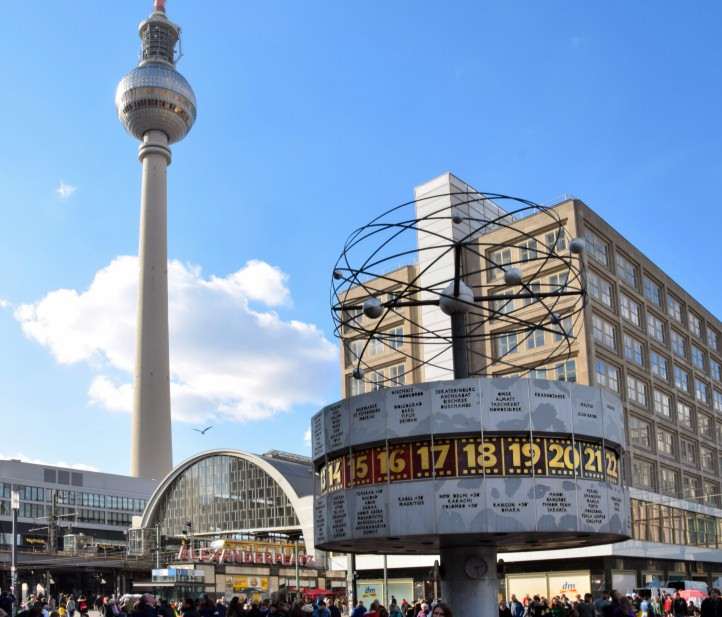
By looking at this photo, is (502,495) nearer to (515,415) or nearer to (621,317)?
(515,415)

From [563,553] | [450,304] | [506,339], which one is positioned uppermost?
[506,339]

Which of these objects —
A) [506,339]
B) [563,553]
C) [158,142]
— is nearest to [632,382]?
[506,339]

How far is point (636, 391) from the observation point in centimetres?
7069

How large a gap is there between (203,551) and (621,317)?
3804 centimetres

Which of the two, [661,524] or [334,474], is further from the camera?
[661,524]

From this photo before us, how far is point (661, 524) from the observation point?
227 ft

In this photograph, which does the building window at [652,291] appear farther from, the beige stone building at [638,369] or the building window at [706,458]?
the building window at [706,458]

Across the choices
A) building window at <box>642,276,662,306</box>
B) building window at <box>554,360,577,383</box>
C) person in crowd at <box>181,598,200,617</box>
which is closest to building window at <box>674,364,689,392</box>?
building window at <box>642,276,662,306</box>

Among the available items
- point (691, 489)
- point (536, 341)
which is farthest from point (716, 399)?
point (536, 341)

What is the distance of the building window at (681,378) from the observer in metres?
78.4

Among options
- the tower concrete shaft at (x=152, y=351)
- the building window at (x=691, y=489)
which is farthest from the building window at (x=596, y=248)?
the tower concrete shaft at (x=152, y=351)

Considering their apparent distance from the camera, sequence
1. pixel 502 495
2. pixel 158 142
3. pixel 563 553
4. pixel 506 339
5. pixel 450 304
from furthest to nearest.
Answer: pixel 158 142
pixel 506 339
pixel 563 553
pixel 450 304
pixel 502 495

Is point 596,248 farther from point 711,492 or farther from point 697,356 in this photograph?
point 711,492

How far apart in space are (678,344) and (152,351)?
7713 cm
